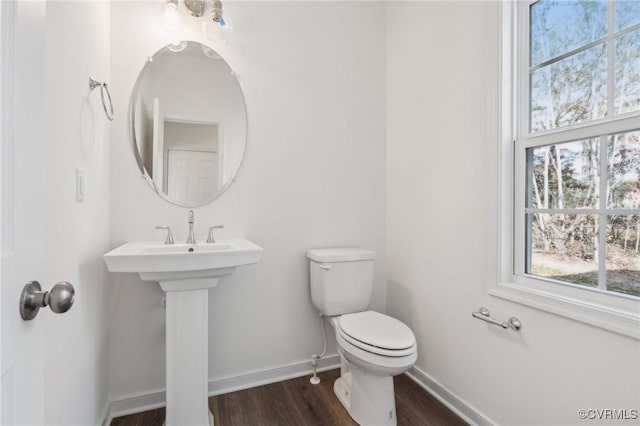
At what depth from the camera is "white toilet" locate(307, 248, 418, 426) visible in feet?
4.45

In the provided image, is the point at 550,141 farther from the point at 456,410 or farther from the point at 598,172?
the point at 456,410

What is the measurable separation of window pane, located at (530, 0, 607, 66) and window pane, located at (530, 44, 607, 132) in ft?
0.18

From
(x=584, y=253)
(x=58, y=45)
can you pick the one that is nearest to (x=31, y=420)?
(x=58, y=45)

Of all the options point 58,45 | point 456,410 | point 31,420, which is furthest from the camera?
point 456,410

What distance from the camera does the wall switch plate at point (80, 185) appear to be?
43.0 inches

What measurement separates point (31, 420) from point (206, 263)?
0.77 m

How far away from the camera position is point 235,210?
5.84ft

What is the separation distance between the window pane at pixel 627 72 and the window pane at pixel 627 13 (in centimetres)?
4

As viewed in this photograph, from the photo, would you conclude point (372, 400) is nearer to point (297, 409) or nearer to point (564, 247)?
point (297, 409)

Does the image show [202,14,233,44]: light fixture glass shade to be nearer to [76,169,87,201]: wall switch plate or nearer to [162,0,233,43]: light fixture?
[162,0,233,43]: light fixture

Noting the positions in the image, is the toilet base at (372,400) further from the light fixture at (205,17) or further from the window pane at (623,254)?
the light fixture at (205,17)

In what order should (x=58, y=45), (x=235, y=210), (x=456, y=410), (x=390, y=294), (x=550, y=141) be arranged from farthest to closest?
1. (x=390, y=294)
2. (x=235, y=210)
3. (x=456, y=410)
4. (x=550, y=141)
5. (x=58, y=45)

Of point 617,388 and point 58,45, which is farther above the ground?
point 58,45

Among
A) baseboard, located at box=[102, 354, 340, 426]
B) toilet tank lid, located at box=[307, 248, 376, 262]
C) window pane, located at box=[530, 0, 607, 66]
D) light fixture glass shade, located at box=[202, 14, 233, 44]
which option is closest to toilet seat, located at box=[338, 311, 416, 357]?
toilet tank lid, located at box=[307, 248, 376, 262]
